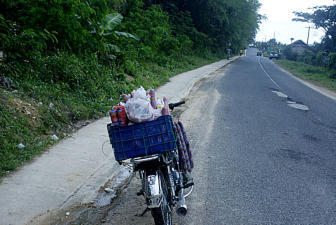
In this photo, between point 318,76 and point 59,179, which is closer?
point 59,179

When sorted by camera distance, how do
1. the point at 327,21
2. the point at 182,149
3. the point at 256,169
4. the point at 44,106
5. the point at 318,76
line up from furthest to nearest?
1. the point at 327,21
2. the point at 318,76
3. the point at 44,106
4. the point at 256,169
5. the point at 182,149

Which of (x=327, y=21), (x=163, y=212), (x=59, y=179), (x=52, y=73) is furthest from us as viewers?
(x=327, y=21)

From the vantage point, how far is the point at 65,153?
5609mm

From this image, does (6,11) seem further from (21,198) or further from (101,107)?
(21,198)

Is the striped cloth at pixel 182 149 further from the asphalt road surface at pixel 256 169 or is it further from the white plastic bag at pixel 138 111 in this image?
the white plastic bag at pixel 138 111

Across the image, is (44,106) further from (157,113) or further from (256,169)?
(256,169)

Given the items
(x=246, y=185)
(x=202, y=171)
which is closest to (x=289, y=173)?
(x=246, y=185)

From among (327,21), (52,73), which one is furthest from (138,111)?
(327,21)

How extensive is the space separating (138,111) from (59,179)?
7.57 feet

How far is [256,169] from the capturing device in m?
5.45

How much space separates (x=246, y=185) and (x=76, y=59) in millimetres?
7002

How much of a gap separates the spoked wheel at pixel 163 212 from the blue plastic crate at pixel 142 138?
445 millimetres

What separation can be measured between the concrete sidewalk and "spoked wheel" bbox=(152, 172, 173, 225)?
55.4 inches

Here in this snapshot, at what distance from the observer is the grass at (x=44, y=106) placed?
17.6 feet
